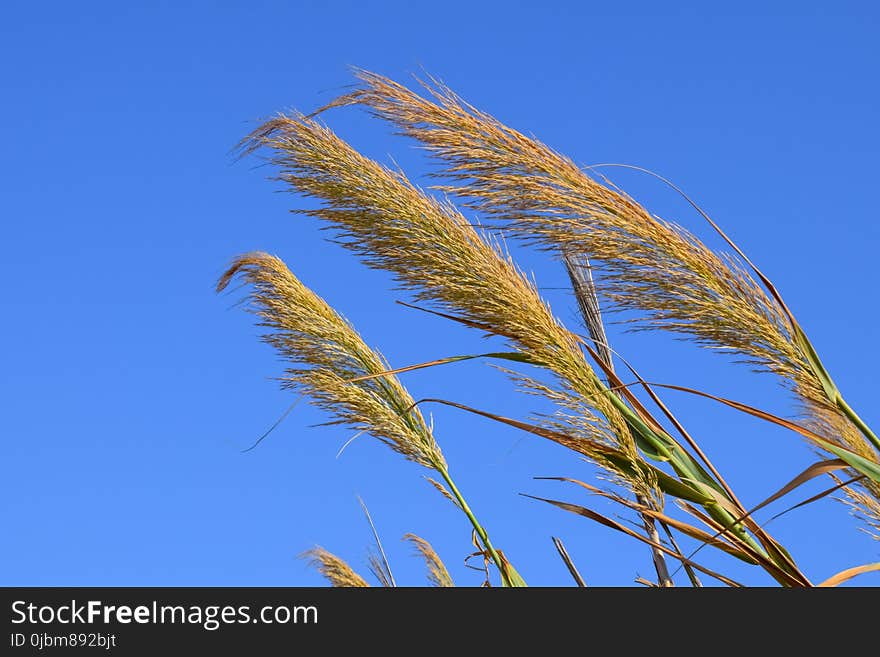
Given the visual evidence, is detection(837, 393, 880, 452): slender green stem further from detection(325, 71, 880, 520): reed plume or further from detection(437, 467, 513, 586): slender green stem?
detection(437, 467, 513, 586): slender green stem

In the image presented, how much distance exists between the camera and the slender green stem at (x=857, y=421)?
1.68m

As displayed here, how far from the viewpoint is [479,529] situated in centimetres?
214

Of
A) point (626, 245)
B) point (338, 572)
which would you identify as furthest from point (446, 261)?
point (338, 572)

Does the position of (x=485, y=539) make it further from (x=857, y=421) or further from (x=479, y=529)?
(x=857, y=421)

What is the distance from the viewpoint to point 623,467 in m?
1.78

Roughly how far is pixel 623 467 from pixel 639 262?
36cm

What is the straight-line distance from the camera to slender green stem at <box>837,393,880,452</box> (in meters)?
1.68


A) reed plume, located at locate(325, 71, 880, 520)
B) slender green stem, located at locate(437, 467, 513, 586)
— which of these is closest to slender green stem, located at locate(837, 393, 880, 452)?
reed plume, located at locate(325, 71, 880, 520)

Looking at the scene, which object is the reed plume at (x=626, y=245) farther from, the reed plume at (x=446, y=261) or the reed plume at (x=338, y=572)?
the reed plume at (x=338, y=572)

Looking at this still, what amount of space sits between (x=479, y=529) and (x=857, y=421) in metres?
0.80

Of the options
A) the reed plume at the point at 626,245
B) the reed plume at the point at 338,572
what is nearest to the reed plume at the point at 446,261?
the reed plume at the point at 626,245

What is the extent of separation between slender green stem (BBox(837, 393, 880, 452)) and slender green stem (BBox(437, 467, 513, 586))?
767mm
